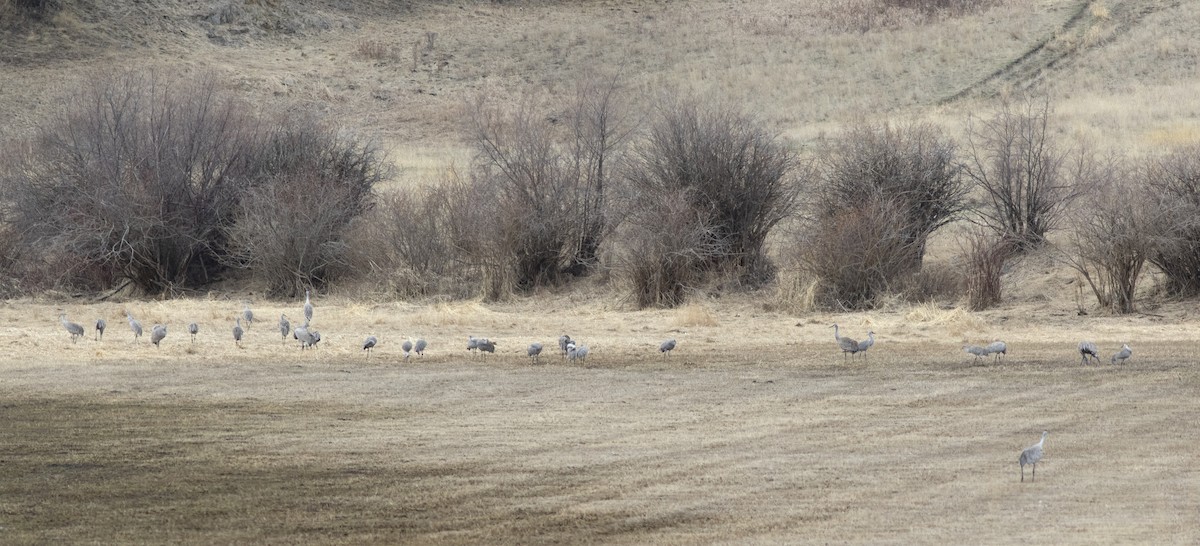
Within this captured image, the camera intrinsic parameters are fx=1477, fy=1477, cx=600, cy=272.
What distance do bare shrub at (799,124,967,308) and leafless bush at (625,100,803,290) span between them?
3.49 ft

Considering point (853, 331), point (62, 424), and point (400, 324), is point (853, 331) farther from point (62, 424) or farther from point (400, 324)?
point (62, 424)

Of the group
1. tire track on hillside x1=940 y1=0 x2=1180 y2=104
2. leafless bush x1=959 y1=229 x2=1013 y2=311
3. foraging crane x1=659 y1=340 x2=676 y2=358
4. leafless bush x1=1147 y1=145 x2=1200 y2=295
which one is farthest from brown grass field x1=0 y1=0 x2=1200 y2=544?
tire track on hillside x1=940 y1=0 x2=1180 y2=104

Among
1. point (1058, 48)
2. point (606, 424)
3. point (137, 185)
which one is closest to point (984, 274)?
point (606, 424)

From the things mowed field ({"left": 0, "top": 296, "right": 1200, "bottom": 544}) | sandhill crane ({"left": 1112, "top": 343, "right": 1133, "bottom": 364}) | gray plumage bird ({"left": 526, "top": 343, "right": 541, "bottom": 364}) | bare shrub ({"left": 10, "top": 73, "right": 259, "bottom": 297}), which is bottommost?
mowed field ({"left": 0, "top": 296, "right": 1200, "bottom": 544})

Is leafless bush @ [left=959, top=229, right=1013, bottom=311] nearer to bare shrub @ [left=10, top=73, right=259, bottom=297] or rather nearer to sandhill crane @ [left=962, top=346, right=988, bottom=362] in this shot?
sandhill crane @ [left=962, top=346, right=988, bottom=362]

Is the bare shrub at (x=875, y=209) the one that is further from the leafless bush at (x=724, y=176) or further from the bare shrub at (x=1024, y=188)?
the leafless bush at (x=724, y=176)

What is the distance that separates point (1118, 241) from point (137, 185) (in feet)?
68.3

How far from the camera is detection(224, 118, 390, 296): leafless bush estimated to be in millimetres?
32281

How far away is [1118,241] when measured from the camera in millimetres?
26109

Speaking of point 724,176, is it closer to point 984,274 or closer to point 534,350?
point 984,274

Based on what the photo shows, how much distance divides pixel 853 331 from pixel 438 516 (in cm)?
1411

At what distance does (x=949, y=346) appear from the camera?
22547 mm

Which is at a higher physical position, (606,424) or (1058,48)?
(1058,48)

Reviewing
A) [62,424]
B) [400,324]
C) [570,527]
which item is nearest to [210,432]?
[62,424]
